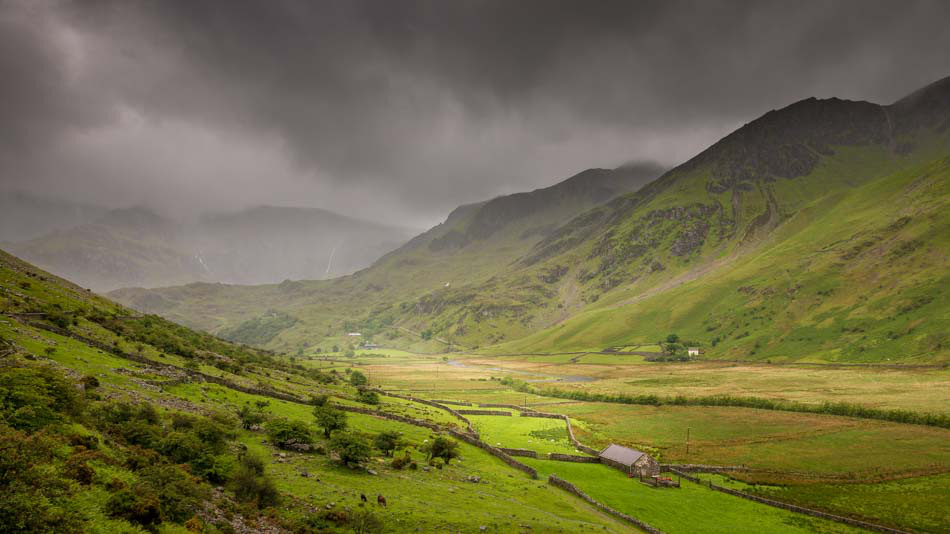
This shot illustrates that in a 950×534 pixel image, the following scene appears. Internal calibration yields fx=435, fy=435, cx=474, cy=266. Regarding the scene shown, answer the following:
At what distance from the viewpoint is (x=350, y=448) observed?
4553cm

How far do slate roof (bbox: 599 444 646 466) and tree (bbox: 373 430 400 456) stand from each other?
36.7 m

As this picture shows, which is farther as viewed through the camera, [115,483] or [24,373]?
[24,373]

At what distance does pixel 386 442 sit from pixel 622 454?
39456 mm

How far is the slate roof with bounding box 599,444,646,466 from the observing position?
6850cm

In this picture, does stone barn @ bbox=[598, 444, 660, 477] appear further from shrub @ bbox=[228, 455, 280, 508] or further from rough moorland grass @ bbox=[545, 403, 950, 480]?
shrub @ bbox=[228, 455, 280, 508]

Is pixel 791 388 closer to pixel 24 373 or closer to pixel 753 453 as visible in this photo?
pixel 753 453

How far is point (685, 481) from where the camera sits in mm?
Answer: 66312

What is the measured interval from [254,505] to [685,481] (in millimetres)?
61623

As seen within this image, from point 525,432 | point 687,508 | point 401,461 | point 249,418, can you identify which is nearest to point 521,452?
point 525,432

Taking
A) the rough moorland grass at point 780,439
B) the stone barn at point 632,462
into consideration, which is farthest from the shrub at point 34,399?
the rough moorland grass at point 780,439

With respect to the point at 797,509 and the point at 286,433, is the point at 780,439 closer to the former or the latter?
the point at 797,509

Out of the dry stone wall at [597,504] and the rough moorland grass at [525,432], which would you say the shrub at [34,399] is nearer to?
the dry stone wall at [597,504]

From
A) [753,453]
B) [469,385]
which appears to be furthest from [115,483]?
[469,385]

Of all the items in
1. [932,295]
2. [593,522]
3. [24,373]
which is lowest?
[593,522]
